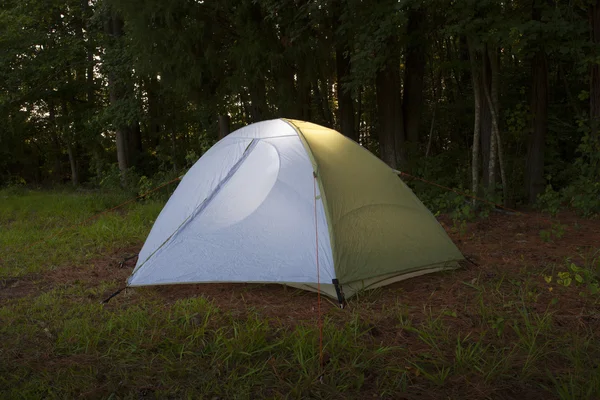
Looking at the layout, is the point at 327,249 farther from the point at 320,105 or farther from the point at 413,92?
the point at 320,105

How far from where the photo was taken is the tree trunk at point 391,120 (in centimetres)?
816

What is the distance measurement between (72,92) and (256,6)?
8.03 metres

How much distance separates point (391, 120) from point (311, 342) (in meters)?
5.84

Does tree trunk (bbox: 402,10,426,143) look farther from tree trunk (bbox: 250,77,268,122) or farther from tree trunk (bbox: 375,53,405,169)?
tree trunk (bbox: 250,77,268,122)

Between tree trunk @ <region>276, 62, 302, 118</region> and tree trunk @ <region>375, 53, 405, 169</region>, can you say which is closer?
tree trunk @ <region>276, 62, 302, 118</region>

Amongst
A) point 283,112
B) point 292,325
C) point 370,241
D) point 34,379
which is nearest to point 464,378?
point 292,325

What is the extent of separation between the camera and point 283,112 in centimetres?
818

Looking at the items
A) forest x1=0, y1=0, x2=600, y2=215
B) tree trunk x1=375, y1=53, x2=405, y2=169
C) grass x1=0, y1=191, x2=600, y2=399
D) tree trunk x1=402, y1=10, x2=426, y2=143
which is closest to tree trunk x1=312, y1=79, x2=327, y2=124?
forest x1=0, y1=0, x2=600, y2=215

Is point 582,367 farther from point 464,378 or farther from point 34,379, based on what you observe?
point 34,379

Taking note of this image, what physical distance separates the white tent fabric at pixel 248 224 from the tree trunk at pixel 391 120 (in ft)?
13.3

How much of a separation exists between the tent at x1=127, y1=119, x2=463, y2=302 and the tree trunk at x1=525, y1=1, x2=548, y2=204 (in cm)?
390

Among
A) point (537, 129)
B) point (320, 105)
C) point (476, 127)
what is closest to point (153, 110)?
point (320, 105)

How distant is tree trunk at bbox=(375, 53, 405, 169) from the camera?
816 centimetres

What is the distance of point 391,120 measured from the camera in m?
8.27
